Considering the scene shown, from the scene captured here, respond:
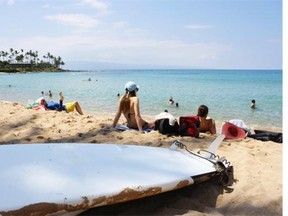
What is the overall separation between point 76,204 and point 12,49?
97.1 m

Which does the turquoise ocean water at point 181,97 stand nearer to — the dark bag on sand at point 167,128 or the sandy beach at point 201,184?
the dark bag on sand at point 167,128

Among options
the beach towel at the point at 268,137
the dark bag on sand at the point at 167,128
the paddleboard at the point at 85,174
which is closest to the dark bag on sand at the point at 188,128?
the dark bag on sand at the point at 167,128

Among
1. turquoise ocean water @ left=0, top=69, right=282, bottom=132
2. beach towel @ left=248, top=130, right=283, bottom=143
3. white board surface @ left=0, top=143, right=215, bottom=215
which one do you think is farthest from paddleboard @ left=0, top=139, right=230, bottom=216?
turquoise ocean water @ left=0, top=69, right=282, bottom=132

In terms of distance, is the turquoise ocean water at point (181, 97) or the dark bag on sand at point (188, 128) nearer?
the dark bag on sand at point (188, 128)

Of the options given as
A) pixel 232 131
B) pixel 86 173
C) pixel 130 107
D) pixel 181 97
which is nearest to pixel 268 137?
pixel 232 131

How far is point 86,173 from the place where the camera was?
266 centimetres

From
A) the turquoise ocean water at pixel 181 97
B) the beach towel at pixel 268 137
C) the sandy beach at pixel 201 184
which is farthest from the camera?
the turquoise ocean water at pixel 181 97

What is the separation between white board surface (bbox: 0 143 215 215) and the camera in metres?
2.25

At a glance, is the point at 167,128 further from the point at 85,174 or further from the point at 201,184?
the point at 85,174

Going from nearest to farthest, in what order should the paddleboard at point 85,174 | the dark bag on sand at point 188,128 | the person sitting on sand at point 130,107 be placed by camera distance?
the paddleboard at point 85,174 < the dark bag on sand at point 188,128 < the person sitting on sand at point 130,107

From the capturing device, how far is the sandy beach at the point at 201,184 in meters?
2.75

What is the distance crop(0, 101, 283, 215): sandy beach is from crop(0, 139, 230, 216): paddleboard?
0.20 metres
